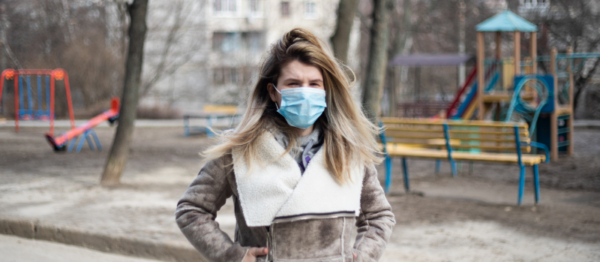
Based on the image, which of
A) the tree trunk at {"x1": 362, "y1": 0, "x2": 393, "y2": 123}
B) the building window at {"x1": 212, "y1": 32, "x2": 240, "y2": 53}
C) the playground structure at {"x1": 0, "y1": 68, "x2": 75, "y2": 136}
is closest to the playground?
the tree trunk at {"x1": 362, "y1": 0, "x2": 393, "y2": 123}

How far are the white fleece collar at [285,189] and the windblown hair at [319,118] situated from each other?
0.12 ft

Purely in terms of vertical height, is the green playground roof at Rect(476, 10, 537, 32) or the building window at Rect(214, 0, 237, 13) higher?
the building window at Rect(214, 0, 237, 13)

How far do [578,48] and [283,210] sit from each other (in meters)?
21.4

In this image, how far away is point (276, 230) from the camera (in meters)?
2.06

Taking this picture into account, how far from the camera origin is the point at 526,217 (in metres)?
6.19

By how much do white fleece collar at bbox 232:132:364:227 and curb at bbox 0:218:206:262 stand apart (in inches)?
120

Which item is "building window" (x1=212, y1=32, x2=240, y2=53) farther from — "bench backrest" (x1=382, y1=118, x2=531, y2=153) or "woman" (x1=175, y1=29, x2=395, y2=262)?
"woman" (x1=175, y1=29, x2=395, y2=262)

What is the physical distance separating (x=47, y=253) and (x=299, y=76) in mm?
4186

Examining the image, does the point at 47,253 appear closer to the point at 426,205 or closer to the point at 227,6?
the point at 426,205

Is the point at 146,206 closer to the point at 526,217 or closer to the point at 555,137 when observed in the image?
the point at 526,217

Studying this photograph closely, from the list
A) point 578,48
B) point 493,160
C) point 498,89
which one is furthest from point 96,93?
point 493,160

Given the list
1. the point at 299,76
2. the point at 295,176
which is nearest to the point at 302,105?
the point at 299,76

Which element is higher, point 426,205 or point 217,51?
point 217,51

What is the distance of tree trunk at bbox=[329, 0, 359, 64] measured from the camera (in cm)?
896
